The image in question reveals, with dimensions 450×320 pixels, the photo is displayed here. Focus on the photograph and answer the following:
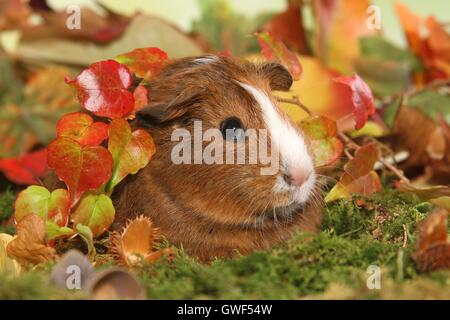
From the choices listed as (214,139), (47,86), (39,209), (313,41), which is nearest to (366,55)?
(313,41)

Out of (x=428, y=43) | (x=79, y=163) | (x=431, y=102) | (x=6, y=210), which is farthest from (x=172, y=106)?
(x=428, y=43)

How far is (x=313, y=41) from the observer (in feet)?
6.94

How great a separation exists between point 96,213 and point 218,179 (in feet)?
0.69

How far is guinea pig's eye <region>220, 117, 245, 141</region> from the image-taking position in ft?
3.79

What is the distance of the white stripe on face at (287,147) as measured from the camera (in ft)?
3.66

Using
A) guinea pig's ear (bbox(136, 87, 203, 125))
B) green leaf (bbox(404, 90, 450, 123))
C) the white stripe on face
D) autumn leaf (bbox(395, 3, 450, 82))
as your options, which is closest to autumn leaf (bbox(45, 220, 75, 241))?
guinea pig's ear (bbox(136, 87, 203, 125))

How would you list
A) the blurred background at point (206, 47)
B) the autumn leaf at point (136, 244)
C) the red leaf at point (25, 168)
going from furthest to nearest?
1. the blurred background at point (206, 47)
2. the red leaf at point (25, 168)
3. the autumn leaf at point (136, 244)

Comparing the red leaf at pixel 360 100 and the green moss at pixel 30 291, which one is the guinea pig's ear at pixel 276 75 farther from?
the green moss at pixel 30 291

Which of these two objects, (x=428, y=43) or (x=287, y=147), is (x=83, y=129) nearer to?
(x=287, y=147)

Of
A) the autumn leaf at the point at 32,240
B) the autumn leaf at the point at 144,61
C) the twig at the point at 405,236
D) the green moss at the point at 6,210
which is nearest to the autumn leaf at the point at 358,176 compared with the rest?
the twig at the point at 405,236

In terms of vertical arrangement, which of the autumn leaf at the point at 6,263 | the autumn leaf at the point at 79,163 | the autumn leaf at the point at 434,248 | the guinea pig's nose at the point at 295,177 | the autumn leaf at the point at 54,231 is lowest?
the autumn leaf at the point at 434,248

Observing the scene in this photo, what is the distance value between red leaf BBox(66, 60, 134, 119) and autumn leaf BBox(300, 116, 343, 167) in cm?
34

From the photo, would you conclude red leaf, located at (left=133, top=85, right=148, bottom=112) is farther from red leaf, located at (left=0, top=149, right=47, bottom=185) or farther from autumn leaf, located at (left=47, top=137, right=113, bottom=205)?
red leaf, located at (left=0, top=149, right=47, bottom=185)

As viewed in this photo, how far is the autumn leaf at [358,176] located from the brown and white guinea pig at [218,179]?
8 cm
